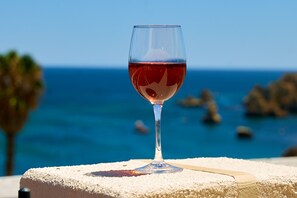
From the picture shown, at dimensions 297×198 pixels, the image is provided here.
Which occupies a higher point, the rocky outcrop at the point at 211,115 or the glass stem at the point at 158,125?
the rocky outcrop at the point at 211,115

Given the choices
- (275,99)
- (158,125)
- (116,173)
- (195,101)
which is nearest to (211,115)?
(195,101)

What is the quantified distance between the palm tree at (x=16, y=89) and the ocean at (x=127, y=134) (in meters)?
17.0

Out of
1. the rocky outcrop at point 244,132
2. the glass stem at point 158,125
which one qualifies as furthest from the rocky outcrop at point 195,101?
the glass stem at point 158,125

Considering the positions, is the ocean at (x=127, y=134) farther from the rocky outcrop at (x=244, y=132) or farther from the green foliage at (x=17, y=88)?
the green foliage at (x=17, y=88)

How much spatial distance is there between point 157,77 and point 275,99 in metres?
43.6

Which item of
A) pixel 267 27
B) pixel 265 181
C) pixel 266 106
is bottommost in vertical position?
pixel 265 181

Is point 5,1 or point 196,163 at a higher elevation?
point 5,1

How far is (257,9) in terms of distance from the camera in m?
54.0

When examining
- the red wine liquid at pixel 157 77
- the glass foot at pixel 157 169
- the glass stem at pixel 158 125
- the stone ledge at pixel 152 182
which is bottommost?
the stone ledge at pixel 152 182

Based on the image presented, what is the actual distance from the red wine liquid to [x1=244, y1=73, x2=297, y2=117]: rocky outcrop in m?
39.6

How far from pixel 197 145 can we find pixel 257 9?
11.5m

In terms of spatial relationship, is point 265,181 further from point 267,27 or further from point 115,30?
point 115,30

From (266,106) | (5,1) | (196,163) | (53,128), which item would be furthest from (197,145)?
(196,163)

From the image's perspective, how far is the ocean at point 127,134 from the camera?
147ft
